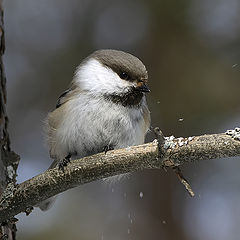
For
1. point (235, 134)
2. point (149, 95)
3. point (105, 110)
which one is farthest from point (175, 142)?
point (149, 95)

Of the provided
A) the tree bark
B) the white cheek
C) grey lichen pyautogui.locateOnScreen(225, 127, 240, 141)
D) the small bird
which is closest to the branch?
grey lichen pyautogui.locateOnScreen(225, 127, 240, 141)

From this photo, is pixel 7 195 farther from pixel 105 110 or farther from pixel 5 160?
pixel 105 110

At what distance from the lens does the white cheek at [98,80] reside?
2.73m

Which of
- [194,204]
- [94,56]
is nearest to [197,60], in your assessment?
[194,204]

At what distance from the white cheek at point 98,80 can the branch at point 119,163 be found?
2.33ft

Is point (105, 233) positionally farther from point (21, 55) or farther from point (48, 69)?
point (21, 55)

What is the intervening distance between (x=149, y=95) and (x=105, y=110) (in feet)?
7.54

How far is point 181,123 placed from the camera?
4785 mm

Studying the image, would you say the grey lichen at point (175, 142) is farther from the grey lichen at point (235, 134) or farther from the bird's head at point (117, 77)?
the bird's head at point (117, 77)

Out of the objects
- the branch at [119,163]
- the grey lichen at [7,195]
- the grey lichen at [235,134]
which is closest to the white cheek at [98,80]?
the branch at [119,163]

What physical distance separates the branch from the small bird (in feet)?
1.69

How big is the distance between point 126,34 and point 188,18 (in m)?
0.74

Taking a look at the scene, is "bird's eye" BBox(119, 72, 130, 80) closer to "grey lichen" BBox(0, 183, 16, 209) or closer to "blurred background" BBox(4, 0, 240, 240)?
"grey lichen" BBox(0, 183, 16, 209)

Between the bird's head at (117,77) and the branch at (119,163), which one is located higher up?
the bird's head at (117,77)
